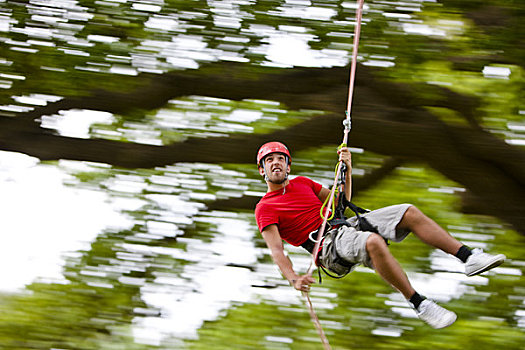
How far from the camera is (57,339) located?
6648mm

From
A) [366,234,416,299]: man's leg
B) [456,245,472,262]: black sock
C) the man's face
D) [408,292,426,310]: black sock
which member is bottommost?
[408,292,426,310]: black sock

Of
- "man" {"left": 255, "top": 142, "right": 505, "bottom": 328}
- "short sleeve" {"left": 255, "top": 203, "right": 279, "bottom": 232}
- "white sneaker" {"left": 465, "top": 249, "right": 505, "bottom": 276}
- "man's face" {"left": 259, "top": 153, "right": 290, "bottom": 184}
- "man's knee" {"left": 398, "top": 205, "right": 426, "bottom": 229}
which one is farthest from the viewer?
"man's face" {"left": 259, "top": 153, "right": 290, "bottom": 184}

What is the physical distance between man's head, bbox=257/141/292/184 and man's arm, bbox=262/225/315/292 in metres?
0.31

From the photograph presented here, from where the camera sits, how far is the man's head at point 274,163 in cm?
411

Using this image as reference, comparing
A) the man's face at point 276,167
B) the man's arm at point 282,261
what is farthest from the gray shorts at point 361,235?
the man's face at point 276,167

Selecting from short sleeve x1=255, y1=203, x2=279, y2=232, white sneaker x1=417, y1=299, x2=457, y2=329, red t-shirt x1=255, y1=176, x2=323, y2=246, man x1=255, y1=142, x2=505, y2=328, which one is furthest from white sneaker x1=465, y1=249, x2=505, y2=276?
short sleeve x1=255, y1=203, x2=279, y2=232

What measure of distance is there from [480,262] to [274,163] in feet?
4.47

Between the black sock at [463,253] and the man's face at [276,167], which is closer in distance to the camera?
the black sock at [463,253]

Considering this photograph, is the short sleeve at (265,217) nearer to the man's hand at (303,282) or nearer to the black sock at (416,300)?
the man's hand at (303,282)

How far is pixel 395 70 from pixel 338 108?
1186 millimetres

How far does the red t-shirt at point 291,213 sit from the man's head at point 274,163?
0.09 metres

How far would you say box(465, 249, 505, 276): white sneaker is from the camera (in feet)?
10.9

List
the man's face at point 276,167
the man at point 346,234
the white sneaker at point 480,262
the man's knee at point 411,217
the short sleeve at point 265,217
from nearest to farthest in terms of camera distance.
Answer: the white sneaker at point 480,262, the man at point 346,234, the man's knee at point 411,217, the short sleeve at point 265,217, the man's face at point 276,167

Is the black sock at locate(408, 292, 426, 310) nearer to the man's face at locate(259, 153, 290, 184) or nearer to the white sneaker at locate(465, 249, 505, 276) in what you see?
the white sneaker at locate(465, 249, 505, 276)
